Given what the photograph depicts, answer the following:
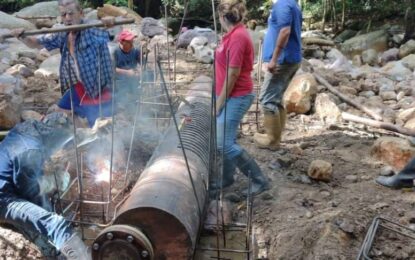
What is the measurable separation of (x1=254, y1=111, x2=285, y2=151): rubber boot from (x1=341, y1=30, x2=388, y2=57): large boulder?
905 cm

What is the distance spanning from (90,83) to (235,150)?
1.70 metres

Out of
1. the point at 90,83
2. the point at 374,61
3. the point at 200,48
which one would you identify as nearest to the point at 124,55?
the point at 90,83

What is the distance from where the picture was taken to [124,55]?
6598mm

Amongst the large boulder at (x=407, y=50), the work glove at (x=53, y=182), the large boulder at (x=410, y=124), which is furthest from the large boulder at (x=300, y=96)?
the large boulder at (x=407, y=50)

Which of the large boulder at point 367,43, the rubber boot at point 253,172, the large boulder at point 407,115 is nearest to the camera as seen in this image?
the rubber boot at point 253,172

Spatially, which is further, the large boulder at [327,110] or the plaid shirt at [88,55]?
the large boulder at [327,110]

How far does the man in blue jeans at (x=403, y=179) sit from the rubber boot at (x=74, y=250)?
3.04 metres

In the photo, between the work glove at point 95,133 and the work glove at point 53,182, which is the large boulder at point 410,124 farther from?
the work glove at point 53,182

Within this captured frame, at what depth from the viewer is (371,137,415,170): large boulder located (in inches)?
216

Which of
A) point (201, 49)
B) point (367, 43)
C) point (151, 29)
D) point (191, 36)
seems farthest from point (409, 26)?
point (151, 29)

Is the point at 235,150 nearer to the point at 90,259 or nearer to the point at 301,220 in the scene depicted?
the point at 301,220

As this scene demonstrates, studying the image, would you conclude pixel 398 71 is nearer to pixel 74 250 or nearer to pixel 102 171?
pixel 102 171

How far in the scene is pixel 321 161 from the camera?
17.1 ft

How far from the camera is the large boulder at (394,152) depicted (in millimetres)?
5488
